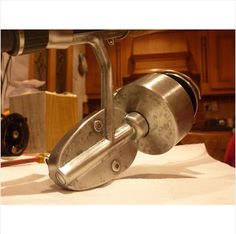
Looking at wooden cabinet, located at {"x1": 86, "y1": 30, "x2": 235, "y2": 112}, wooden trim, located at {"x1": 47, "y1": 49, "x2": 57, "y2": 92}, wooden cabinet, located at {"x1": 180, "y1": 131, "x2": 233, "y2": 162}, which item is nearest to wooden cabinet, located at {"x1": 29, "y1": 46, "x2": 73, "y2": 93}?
wooden trim, located at {"x1": 47, "y1": 49, "x2": 57, "y2": 92}

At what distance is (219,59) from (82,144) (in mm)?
1960

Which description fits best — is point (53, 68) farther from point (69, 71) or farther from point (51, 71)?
point (69, 71)

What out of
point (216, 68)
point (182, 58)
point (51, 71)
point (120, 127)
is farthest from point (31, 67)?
point (216, 68)

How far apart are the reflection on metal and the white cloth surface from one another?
0.02 metres

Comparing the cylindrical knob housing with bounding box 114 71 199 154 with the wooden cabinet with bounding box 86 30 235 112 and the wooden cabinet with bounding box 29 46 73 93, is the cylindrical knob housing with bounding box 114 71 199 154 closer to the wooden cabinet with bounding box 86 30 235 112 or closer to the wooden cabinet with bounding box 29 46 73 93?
the wooden cabinet with bounding box 29 46 73 93

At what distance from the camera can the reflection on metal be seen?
0.30 meters

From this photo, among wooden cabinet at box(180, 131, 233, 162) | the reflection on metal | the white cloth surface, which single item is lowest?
wooden cabinet at box(180, 131, 233, 162)

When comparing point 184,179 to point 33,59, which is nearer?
point 184,179

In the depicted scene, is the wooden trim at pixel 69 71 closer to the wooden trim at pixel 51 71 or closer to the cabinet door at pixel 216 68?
the wooden trim at pixel 51 71

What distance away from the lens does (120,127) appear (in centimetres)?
36

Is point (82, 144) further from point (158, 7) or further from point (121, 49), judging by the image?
point (121, 49)

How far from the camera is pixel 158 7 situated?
29 centimetres

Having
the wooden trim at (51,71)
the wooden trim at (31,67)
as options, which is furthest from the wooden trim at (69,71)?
the wooden trim at (31,67)
